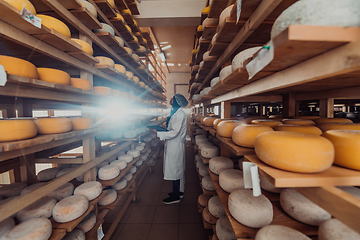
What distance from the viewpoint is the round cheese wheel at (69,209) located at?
119cm

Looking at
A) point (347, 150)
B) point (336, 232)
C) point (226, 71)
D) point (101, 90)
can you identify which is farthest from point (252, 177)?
point (101, 90)

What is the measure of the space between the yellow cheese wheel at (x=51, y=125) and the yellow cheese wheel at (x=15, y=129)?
15 cm

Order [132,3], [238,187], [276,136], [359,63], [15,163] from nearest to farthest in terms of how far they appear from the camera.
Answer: [359,63] → [276,136] → [238,187] → [15,163] → [132,3]

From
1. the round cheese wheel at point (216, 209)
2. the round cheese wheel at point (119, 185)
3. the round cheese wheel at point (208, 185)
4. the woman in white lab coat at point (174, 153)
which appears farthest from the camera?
the woman in white lab coat at point (174, 153)

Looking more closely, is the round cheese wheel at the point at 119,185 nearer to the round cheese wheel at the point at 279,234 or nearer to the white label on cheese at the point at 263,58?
the round cheese wheel at the point at 279,234

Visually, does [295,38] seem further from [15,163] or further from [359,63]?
[15,163]

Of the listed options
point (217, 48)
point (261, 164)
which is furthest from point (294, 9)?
point (217, 48)

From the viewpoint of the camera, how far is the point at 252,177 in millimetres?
660

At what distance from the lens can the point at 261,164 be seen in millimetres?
698

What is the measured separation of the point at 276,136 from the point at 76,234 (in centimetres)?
173

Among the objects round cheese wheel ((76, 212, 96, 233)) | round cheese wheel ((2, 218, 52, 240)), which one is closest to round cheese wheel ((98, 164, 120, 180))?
round cheese wheel ((76, 212, 96, 233))

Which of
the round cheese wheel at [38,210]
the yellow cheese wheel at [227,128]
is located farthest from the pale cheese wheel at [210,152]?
the round cheese wheel at [38,210]

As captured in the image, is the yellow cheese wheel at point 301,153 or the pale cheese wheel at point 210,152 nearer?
the yellow cheese wheel at point 301,153

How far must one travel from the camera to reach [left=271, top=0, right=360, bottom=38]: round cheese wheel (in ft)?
1.40
